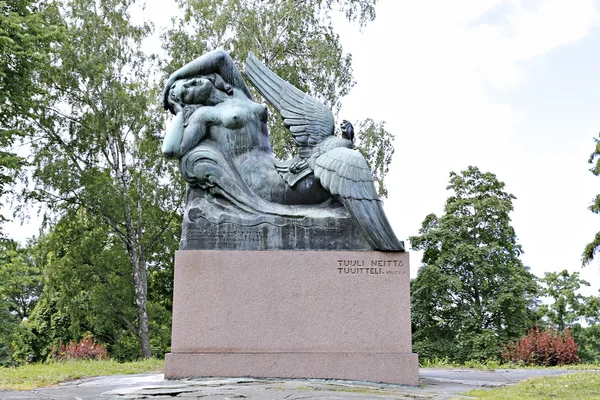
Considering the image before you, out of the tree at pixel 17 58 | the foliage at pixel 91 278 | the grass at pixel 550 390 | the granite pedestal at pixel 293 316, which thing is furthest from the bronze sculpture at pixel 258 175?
the foliage at pixel 91 278

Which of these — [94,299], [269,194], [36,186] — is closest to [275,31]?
[36,186]

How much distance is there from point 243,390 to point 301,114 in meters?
3.45

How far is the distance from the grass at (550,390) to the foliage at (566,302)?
19.3 meters

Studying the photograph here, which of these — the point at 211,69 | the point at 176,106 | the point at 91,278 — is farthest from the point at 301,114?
the point at 91,278

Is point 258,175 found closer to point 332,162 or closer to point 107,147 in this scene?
point 332,162

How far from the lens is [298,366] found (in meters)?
6.54

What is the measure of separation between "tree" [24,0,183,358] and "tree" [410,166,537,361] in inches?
322

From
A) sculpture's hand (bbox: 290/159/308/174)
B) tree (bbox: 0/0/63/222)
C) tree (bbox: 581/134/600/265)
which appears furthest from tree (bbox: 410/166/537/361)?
sculpture's hand (bbox: 290/159/308/174)

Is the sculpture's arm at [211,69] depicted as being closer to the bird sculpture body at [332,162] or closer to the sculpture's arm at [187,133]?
the bird sculpture body at [332,162]

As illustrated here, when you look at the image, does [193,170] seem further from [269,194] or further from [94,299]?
[94,299]

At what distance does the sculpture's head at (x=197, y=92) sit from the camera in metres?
7.59

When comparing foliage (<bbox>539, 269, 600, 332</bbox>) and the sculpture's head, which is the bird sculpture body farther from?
foliage (<bbox>539, 269, 600, 332</bbox>)

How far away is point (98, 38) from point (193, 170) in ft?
44.2

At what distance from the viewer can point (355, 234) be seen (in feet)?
23.1
